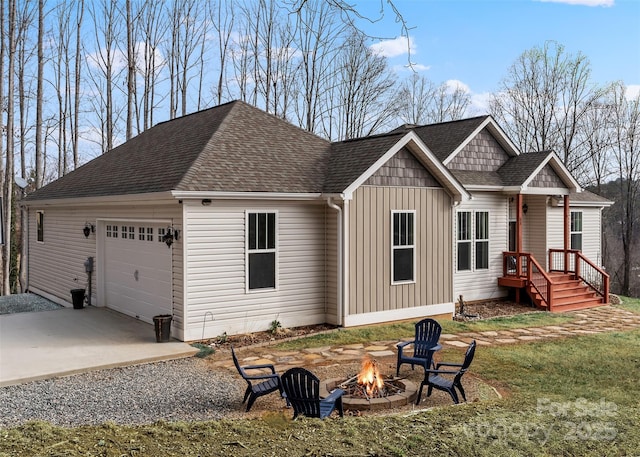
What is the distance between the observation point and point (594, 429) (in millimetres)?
5426

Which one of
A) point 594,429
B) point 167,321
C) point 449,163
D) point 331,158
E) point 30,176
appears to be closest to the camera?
point 594,429

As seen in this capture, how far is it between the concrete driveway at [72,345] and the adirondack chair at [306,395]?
400 centimetres

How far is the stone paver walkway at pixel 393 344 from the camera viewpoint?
373 inches

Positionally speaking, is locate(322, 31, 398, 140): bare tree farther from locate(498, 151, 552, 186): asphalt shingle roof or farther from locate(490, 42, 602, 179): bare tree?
locate(498, 151, 552, 186): asphalt shingle roof

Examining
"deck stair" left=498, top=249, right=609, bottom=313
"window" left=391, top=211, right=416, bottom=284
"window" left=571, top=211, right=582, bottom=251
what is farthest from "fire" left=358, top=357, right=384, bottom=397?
"window" left=571, top=211, right=582, bottom=251

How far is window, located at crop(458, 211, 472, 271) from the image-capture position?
16.0 m

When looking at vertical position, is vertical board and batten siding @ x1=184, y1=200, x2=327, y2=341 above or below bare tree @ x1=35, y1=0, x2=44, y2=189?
below

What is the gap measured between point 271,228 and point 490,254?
7.95 metres

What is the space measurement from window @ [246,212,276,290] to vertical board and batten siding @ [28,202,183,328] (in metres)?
1.41

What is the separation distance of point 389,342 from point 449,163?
7.51m

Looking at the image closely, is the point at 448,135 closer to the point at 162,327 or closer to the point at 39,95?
the point at 162,327

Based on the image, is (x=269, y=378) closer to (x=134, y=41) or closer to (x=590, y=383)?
(x=590, y=383)

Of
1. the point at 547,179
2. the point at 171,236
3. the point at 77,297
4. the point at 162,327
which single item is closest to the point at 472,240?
the point at 547,179

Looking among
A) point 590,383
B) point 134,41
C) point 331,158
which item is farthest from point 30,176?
point 590,383
